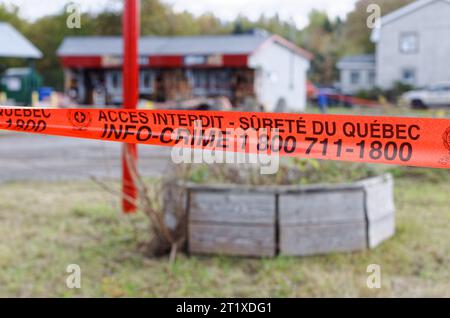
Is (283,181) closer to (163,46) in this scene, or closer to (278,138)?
(278,138)

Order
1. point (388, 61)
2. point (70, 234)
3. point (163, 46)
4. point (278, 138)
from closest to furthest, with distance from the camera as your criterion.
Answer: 1. point (278, 138)
2. point (70, 234)
3. point (388, 61)
4. point (163, 46)

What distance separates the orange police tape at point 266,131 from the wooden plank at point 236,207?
1.86 meters

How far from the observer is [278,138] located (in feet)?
9.03

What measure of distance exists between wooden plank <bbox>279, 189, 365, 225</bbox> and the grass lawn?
287 mm

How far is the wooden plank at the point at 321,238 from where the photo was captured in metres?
4.78

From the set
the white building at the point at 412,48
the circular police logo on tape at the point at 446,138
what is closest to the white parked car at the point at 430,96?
the white building at the point at 412,48

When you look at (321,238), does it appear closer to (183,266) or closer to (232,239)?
(232,239)

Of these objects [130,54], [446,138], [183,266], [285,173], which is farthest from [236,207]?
[130,54]

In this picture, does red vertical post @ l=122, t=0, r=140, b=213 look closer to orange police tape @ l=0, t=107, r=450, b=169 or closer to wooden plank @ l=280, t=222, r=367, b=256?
wooden plank @ l=280, t=222, r=367, b=256

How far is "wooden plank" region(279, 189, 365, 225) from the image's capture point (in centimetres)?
476

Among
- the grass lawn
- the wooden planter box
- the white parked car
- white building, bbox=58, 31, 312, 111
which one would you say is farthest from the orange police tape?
the white parked car
